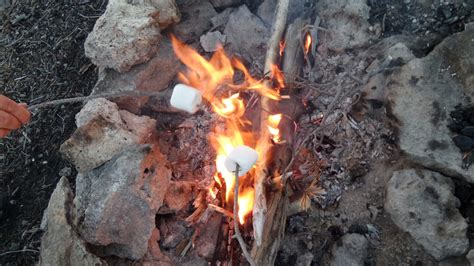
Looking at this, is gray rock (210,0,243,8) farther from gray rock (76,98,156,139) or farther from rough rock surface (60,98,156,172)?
rough rock surface (60,98,156,172)

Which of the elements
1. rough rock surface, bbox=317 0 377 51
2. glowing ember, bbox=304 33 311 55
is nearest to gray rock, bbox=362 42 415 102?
rough rock surface, bbox=317 0 377 51

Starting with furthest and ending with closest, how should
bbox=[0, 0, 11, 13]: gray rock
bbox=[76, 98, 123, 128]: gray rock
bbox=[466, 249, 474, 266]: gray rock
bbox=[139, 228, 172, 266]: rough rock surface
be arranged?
1. bbox=[0, 0, 11, 13]: gray rock
2. bbox=[76, 98, 123, 128]: gray rock
3. bbox=[139, 228, 172, 266]: rough rock surface
4. bbox=[466, 249, 474, 266]: gray rock

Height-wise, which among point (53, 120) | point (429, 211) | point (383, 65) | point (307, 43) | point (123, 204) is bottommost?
point (53, 120)

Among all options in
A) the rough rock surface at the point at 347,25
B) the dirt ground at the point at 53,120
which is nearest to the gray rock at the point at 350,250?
the dirt ground at the point at 53,120

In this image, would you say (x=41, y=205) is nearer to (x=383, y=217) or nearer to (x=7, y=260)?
(x=7, y=260)

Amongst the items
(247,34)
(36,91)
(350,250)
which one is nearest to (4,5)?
(36,91)

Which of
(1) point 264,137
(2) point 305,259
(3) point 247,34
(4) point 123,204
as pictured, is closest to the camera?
(4) point 123,204

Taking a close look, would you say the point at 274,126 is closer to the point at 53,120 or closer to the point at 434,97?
the point at 434,97
